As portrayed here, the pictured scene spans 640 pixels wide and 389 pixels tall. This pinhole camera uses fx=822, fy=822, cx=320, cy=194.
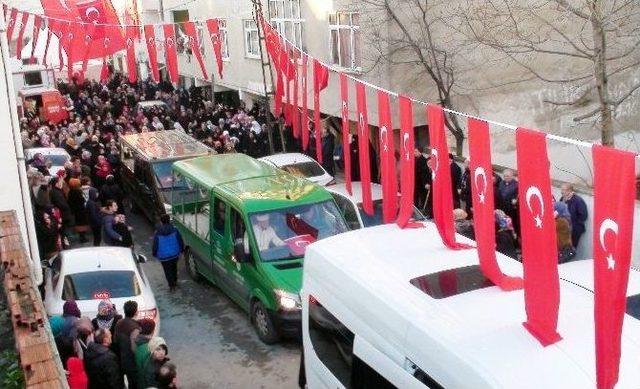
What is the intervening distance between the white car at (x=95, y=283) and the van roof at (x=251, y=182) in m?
1.82

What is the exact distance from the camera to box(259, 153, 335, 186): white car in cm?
1700

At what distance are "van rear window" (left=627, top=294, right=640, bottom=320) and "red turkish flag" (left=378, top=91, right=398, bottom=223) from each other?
11.8 feet

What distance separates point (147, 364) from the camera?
822 centimetres

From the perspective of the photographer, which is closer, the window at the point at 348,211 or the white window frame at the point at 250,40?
the window at the point at 348,211

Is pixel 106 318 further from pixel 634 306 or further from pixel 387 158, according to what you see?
pixel 634 306

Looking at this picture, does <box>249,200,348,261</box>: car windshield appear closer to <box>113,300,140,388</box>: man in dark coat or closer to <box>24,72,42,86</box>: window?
<box>113,300,140,388</box>: man in dark coat

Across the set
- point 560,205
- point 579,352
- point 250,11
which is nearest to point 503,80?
point 560,205

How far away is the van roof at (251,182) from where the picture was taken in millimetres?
11773

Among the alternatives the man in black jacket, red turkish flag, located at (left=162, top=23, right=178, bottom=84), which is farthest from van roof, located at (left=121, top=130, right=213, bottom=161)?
the man in black jacket

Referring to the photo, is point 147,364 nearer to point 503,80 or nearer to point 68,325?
point 68,325

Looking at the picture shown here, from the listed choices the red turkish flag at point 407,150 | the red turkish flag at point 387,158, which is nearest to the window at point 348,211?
the red turkish flag at point 387,158

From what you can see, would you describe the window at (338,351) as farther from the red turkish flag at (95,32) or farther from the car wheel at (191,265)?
the red turkish flag at (95,32)

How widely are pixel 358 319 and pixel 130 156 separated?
14.3m

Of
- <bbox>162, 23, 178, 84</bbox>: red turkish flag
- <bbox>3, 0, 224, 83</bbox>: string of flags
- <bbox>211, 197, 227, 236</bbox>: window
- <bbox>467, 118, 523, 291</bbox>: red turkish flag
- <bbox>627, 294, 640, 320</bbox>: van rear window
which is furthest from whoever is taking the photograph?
<bbox>162, 23, 178, 84</bbox>: red turkish flag
